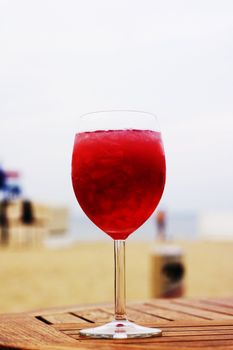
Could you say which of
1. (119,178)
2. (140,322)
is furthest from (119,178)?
(140,322)

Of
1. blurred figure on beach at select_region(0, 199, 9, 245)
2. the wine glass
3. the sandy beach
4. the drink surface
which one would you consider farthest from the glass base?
blurred figure on beach at select_region(0, 199, 9, 245)

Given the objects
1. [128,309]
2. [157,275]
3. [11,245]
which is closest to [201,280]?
[157,275]

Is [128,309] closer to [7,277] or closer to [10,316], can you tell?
[10,316]

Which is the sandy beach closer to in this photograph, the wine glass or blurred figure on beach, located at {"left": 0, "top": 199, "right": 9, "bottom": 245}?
blurred figure on beach, located at {"left": 0, "top": 199, "right": 9, "bottom": 245}

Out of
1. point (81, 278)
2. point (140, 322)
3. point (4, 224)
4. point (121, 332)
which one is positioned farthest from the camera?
point (4, 224)

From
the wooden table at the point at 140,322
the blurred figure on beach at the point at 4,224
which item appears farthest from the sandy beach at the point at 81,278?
the wooden table at the point at 140,322

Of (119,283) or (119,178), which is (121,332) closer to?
(119,283)
